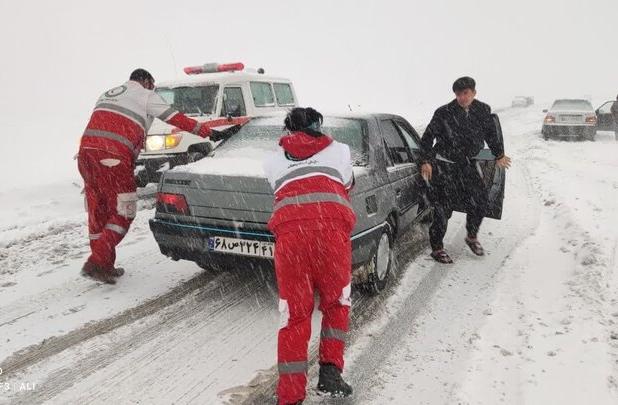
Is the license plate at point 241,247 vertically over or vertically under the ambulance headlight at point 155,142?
under

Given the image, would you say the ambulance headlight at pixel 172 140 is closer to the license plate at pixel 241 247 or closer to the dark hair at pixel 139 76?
the dark hair at pixel 139 76

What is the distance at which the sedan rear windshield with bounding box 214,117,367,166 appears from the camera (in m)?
4.53

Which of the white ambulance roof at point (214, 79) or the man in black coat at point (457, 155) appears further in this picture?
the white ambulance roof at point (214, 79)

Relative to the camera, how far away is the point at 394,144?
5.28 meters

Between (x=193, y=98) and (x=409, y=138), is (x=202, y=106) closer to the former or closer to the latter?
(x=193, y=98)

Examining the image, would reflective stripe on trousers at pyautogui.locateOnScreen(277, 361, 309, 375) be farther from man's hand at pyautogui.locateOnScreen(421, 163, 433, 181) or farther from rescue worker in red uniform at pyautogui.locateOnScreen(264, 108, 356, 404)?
man's hand at pyautogui.locateOnScreen(421, 163, 433, 181)

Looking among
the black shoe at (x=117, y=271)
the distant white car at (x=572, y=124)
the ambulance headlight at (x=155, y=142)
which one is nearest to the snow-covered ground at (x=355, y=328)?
the black shoe at (x=117, y=271)

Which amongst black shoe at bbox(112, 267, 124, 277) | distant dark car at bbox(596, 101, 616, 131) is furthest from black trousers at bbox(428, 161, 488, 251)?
distant dark car at bbox(596, 101, 616, 131)

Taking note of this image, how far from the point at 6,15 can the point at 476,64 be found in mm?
112762

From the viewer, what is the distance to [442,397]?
290 cm

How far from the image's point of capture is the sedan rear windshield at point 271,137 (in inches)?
178

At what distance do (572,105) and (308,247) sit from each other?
1820cm

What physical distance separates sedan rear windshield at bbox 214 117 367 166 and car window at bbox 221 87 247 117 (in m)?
3.06

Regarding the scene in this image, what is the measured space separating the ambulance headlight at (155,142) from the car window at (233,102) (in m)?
1.05
